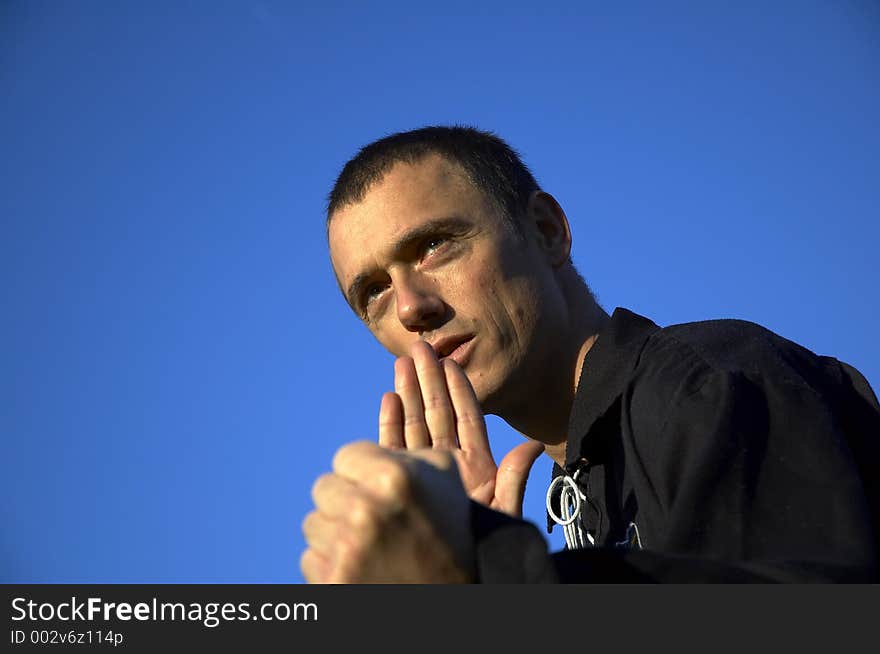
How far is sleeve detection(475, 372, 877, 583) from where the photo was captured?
1454 millimetres

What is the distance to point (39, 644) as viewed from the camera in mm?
1675

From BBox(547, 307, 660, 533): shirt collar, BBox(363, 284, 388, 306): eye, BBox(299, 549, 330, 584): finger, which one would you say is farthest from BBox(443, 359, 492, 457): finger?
BBox(299, 549, 330, 584): finger

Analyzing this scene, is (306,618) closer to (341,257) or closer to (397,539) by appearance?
(397,539)

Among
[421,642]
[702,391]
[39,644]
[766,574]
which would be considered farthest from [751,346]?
[39,644]

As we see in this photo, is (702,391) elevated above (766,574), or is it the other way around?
(702,391)

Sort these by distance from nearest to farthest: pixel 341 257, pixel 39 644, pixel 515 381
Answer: pixel 39 644, pixel 515 381, pixel 341 257

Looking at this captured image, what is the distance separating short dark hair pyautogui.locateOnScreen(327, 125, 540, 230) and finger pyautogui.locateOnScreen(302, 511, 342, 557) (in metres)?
2.38

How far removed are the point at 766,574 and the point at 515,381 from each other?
2.05 m

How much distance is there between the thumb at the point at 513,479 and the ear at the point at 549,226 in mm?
1328

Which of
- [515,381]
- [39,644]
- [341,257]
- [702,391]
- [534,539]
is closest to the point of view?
[534,539]

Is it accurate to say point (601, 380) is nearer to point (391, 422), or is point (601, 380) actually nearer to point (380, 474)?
point (391, 422)

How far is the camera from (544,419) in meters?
3.68

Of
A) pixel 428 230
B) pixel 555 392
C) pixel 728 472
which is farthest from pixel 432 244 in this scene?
pixel 728 472

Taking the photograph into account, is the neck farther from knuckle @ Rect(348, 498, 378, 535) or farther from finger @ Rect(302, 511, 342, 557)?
knuckle @ Rect(348, 498, 378, 535)
